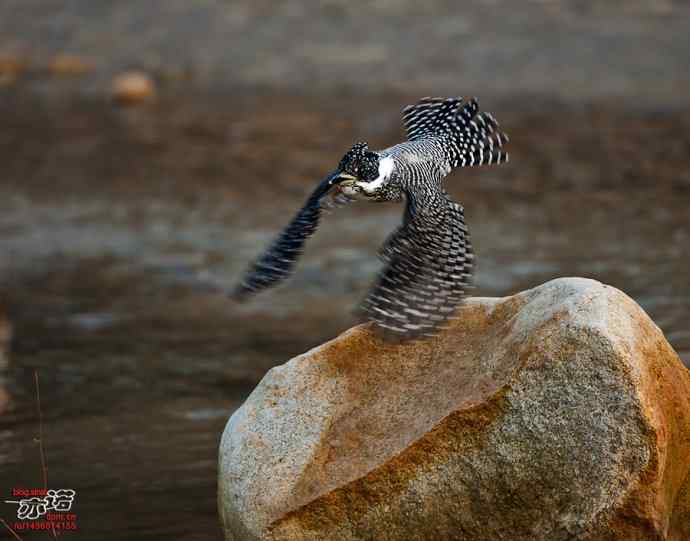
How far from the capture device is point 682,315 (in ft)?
30.8

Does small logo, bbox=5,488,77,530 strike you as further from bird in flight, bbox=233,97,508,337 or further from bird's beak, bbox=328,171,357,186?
bird's beak, bbox=328,171,357,186

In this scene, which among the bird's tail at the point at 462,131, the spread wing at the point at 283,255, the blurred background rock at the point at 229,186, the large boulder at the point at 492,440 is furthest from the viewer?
the blurred background rock at the point at 229,186

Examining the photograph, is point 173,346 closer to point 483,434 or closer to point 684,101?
point 483,434

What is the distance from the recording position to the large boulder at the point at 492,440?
16.5 ft

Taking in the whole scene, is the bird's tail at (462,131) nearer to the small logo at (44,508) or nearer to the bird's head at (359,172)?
the bird's head at (359,172)

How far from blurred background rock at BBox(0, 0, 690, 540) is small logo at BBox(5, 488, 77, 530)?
0.34 feet

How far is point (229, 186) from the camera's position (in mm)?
14820

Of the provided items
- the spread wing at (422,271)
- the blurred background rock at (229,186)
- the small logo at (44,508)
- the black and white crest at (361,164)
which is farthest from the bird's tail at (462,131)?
the small logo at (44,508)

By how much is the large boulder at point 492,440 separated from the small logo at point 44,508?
4.40 ft

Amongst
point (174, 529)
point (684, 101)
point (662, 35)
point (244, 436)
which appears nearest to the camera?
point (244, 436)

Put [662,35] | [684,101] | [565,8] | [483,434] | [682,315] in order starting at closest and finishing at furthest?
1. [483,434]
2. [682,315]
3. [684,101]
4. [662,35]
5. [565,8]

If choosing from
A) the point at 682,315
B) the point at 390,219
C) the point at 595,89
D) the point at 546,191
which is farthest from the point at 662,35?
the point at 682,315

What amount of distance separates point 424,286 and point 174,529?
2.08 metres

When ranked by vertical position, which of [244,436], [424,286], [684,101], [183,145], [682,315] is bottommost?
[183,145]
